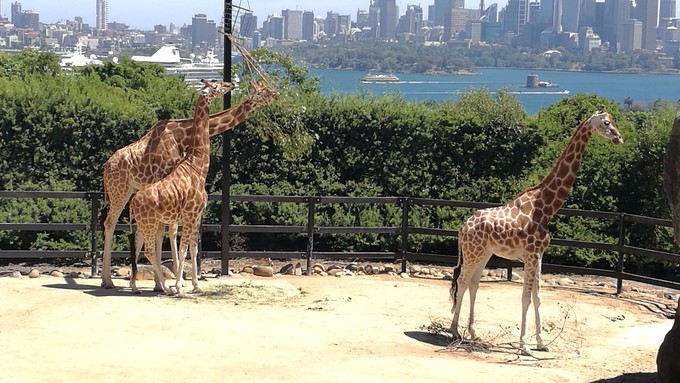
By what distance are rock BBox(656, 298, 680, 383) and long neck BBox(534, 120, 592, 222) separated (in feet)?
7.88

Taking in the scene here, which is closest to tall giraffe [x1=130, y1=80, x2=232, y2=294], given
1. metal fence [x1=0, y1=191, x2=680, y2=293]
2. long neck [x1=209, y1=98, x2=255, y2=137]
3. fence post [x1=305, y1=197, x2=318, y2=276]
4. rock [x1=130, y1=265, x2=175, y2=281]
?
long neck [x1=209, y1=98, x2=255, y2=137]

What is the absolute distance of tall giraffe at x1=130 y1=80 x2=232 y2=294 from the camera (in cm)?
1310

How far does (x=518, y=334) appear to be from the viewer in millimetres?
12297

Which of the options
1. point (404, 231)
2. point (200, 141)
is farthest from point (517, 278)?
point (200, 141)

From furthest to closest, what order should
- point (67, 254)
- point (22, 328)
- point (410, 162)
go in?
point (410, 162), point (67, 254), point (22, 328)

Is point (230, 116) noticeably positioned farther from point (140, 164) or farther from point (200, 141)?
point (140, 164)

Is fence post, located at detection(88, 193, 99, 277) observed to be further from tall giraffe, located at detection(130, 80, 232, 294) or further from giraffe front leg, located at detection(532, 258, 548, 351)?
giraffe front leg, located at detection(532, 258, 548, 351)

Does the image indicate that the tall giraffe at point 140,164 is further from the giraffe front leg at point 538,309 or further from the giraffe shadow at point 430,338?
the giraffe front leg at point 538,309

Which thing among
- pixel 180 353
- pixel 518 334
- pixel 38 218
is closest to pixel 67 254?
pixel 38 218

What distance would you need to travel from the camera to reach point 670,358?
954 cm

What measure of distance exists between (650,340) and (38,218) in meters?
10.2

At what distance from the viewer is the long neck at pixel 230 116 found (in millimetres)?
14375

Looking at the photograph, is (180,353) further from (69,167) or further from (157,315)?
(69,167)

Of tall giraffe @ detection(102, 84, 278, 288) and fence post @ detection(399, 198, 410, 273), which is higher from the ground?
tall giraffe @ detection(102, 84, 278, 288)
